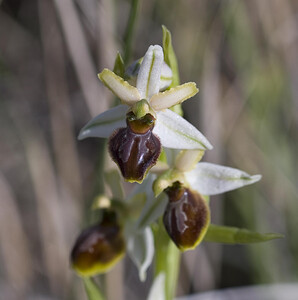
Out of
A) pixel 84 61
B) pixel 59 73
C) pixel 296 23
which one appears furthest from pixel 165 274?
pixel 296 23

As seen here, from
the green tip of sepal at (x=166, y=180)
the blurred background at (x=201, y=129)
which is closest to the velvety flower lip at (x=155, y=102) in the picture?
the green tip of sepal at (x=166, y=180)

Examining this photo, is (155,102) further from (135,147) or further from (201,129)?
(201,129)

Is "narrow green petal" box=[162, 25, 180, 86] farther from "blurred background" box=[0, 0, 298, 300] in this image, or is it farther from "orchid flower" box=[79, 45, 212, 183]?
"blurred background" box=[0, 0, 298, 300]

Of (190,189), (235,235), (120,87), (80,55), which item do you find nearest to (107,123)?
(120,87)

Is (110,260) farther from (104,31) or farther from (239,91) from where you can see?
(239,91)

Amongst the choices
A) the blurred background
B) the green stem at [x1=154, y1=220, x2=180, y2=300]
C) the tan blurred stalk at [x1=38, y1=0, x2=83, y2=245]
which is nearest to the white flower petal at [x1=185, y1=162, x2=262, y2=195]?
the green stem at [x1=154, y1=220, x2=180, y2=300]

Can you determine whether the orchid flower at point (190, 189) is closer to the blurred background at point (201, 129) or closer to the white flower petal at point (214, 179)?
the white flower petal at point (214, 179)
